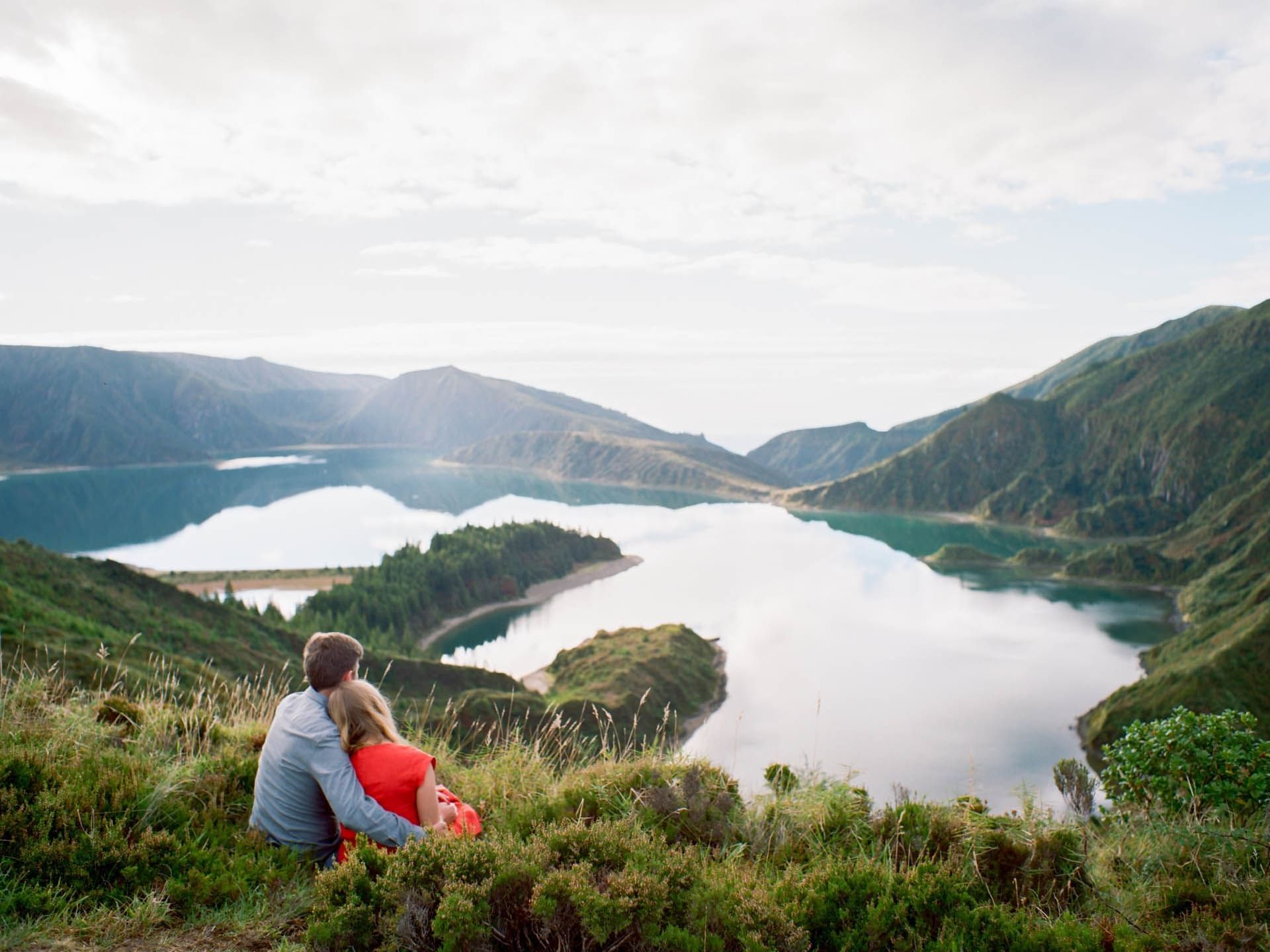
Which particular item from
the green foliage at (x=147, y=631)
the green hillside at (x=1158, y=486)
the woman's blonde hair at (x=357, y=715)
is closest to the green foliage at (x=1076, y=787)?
the woman's blonde hair at (x=357, y=715)

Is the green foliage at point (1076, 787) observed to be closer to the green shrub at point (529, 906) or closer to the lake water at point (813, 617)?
the lake water at point (813, 617)

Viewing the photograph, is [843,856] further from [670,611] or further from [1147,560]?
[1147,560]

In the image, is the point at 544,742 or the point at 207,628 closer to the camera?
the point at 544,742

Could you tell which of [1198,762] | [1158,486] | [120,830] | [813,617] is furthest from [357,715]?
[1158,486]

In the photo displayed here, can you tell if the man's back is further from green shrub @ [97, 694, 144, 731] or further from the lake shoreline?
the lake shoreline

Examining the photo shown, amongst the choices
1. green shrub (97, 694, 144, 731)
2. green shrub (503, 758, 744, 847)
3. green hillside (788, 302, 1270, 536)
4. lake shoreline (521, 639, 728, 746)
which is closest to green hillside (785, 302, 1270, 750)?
green hillside (788, 302, 1270, 536)

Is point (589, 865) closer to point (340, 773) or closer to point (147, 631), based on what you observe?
point (340, 773)

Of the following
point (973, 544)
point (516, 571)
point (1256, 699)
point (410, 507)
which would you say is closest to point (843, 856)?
point (1256, 699)
